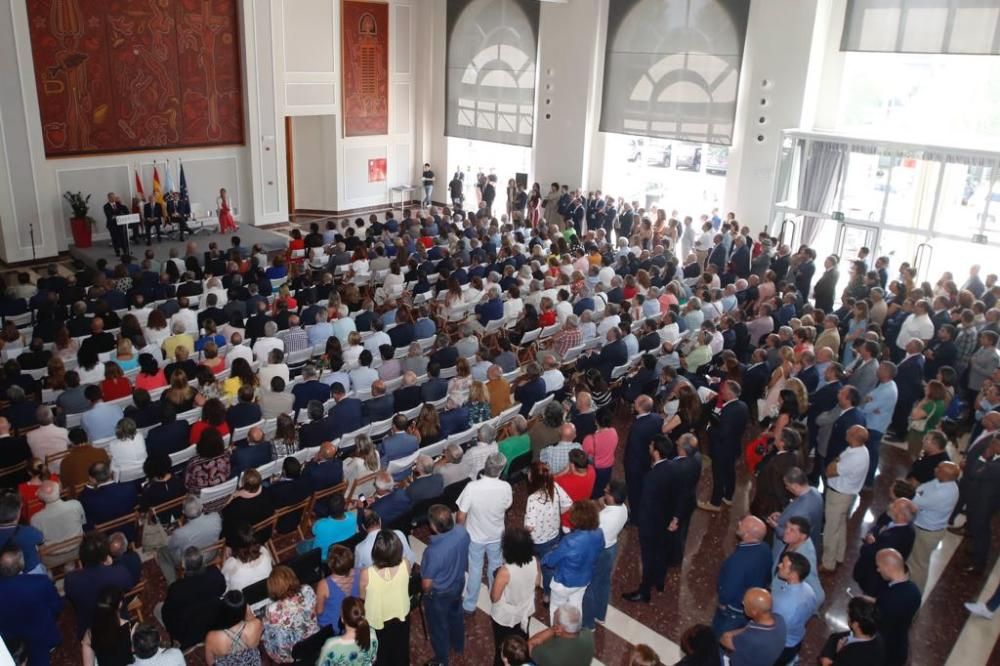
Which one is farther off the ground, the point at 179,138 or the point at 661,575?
the point at 179,138

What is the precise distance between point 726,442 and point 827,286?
6.77 metres

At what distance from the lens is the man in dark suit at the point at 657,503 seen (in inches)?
250

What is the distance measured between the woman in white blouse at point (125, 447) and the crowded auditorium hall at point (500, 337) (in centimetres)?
4

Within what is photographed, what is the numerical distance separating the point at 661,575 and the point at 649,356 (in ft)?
9.99

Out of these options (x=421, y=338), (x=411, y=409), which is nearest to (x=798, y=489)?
(x=411, y=409)

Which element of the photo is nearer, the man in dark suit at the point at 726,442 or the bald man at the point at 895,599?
the bald man at the point at 895,599

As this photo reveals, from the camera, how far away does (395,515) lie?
20.6 ft

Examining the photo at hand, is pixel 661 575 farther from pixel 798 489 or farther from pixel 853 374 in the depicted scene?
pixel 853 374

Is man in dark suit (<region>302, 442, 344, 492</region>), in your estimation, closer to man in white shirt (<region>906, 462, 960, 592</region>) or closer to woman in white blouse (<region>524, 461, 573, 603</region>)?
woman in white blouse (<region>524, 461, 573, 603</region>)

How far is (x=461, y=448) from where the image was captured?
7.73m

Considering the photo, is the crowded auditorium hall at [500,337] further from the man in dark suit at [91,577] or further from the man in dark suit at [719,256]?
the man in dark suit at [719,256]

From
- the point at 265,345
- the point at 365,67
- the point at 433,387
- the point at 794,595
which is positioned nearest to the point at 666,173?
the point at 365,67

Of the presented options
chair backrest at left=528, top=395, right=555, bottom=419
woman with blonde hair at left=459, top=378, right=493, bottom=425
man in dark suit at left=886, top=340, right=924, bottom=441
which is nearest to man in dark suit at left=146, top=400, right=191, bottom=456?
woman with blonde hair at left=459, top=378, right=493, bottom=425

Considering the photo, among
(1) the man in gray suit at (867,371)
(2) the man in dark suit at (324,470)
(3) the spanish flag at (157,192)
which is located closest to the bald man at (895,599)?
(1) the man in gray suit at (867,371)
